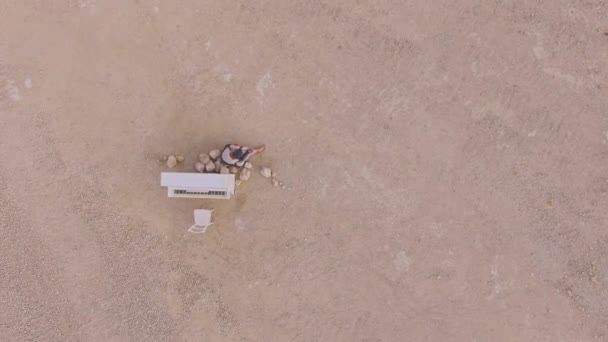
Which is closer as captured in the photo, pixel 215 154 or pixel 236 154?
pixel 236 154

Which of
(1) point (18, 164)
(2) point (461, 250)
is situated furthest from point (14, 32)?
(2) point (461, 250)

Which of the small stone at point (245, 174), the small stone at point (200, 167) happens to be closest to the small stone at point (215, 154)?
the small stone at point (200, 167)

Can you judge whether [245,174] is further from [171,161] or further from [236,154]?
[171,161]

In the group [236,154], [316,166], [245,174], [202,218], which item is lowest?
[202,218]

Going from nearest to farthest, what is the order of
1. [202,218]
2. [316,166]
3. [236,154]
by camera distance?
[236,154], [202,218], [316,166]

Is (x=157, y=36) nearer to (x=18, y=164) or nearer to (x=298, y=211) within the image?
(x=18, y=164)

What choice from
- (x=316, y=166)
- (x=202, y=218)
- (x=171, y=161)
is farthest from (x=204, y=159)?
(x=316, y=166)

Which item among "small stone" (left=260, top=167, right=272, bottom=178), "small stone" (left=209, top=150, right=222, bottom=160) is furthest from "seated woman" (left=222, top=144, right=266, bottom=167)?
"small stone" (left=260, top=167, right=272, bottom=178)

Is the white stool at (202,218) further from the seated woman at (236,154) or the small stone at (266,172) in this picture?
the small stone at (266,172)

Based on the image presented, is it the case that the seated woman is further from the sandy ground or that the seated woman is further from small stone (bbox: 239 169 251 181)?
the sandy ground
